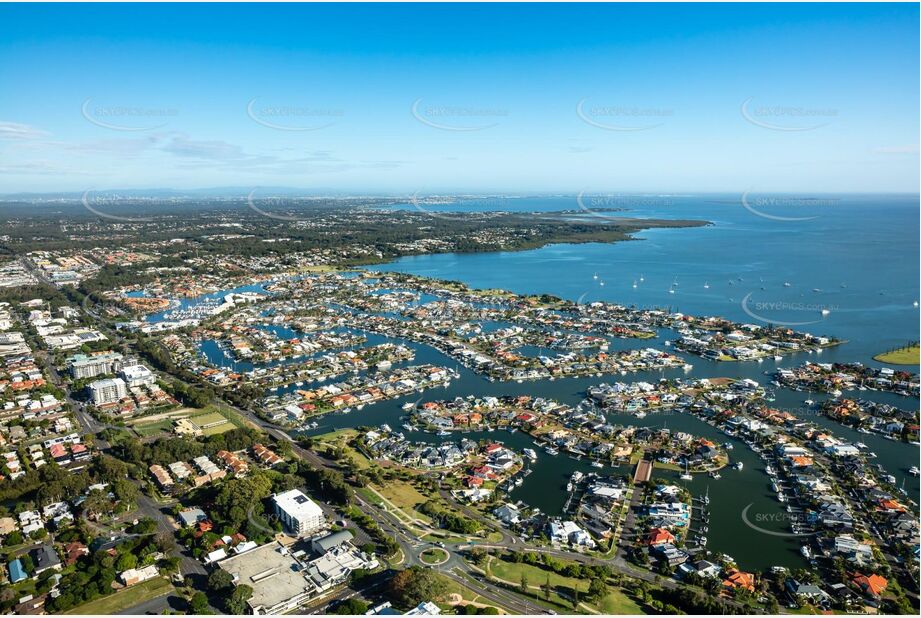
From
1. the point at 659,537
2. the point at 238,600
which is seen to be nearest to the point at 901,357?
the point at 659,537

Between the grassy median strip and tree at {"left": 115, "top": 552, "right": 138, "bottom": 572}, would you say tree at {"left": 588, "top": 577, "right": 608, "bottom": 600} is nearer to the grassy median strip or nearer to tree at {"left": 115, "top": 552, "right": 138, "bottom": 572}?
the grassy median strip

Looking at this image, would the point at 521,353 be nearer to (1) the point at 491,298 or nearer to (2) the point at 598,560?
(1) the point at 491,298

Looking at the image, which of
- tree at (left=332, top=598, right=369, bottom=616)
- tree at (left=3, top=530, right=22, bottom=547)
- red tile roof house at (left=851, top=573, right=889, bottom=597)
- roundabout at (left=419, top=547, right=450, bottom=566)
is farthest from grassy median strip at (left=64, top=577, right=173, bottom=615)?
red tile roof house at (left=851, top=573, right=889, bottom=597)

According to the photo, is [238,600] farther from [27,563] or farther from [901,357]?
[901,357]

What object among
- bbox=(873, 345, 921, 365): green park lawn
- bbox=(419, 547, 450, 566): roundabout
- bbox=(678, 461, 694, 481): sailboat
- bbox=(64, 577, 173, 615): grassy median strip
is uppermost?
bbox=(873, 345, 921, 365): green park lawn

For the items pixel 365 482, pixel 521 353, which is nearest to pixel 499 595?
pixel 365 482

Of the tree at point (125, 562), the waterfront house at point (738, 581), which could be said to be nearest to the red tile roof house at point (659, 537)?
the waterfront house at point (738, 581)

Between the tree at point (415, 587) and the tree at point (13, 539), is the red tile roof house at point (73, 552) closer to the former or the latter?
the tree at point (13, 539)

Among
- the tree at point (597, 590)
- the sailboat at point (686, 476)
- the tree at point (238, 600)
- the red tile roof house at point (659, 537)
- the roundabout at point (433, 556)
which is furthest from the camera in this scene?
the sailboat at point (686, 476)
